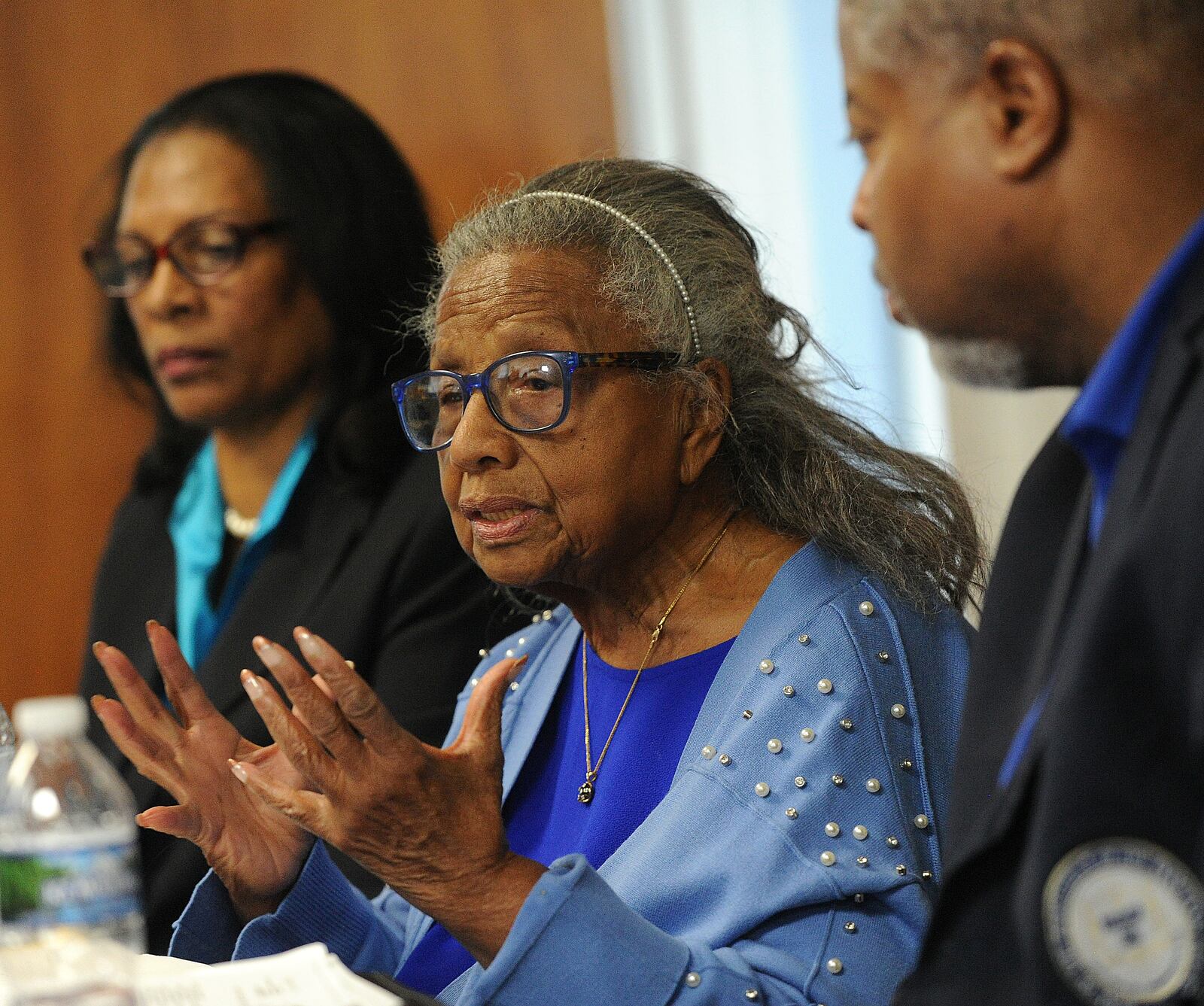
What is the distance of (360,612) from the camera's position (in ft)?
7.98

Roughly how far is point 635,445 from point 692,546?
162 mm

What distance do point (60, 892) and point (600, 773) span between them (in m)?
0.81

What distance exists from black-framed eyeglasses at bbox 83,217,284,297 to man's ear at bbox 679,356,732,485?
1217 mm

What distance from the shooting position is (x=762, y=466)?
1.88 meters

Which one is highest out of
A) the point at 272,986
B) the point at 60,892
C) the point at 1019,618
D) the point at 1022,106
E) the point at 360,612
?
the point at 1022,106

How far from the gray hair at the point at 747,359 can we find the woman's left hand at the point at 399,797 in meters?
0.57

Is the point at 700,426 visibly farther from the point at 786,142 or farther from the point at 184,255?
the point at 786,142

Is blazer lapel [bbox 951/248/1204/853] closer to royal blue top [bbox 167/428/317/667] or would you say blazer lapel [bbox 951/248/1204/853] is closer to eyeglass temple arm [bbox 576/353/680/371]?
eyeglass temple arm [bbox 576/353/680/371]

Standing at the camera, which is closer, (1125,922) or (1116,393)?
(1125,922)

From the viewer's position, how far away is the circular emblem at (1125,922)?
86 cm

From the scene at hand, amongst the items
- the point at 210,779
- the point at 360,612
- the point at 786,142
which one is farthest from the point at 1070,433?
the point at 786,142

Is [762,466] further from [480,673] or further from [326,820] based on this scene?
[326,820]

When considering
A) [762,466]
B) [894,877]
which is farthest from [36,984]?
[762,466]

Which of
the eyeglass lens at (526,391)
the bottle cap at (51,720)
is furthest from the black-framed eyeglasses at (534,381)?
the bottle cap at (51,720)
